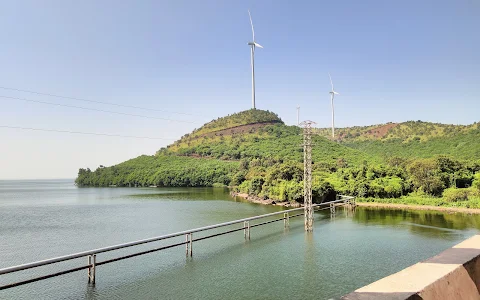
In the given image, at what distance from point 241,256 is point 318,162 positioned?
175 feet

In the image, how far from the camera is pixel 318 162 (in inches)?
2670

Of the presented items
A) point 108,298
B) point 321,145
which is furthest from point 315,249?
point 321,145

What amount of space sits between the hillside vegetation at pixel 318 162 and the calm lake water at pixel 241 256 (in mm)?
13592

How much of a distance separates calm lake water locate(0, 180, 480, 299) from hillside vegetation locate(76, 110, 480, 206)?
44.6 ft

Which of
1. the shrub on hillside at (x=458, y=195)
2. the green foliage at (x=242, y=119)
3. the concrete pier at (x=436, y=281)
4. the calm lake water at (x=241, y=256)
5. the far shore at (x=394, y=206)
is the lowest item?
the calm lake water at (x=241, y=256)

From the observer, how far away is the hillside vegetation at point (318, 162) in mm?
44844

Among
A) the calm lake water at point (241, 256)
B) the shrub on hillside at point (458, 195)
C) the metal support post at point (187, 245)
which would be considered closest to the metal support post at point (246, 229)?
the calm lake water at point (241, 256)

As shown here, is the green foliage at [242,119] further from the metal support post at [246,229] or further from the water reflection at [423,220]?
the metal support post at [246,229]

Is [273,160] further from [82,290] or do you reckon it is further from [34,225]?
[82,290]

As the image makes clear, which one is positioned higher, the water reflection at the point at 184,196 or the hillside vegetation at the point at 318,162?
the hillside vegetation at the point at 318,162

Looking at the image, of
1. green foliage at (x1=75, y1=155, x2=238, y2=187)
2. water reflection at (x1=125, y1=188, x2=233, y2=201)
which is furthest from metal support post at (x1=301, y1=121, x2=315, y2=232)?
green foliage at (x1=75, y1=155, x2=238, y2=187)

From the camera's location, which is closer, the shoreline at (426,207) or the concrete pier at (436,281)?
the concrete pier at (436,281)

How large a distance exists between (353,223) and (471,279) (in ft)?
82.8

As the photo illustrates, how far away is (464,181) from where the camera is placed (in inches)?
1837
